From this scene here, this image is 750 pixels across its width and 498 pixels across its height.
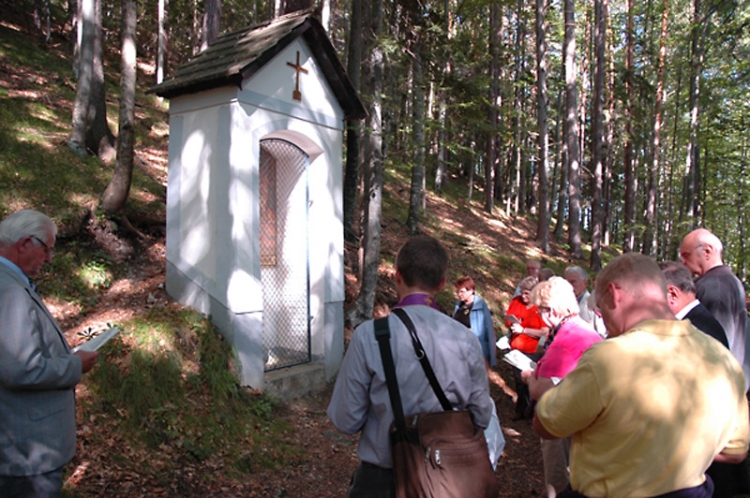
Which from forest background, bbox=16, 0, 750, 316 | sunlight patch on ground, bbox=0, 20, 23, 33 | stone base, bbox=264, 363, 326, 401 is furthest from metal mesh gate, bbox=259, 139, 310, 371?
sunlight patch on ground, bbox=0, 20, 23, 33

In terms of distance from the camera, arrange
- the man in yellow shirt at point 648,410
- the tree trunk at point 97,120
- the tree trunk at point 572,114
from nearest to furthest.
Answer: the man in yellow shirt at point 648,410 → the tree trunk at point 97,120 → the tree trunk at point 572,114

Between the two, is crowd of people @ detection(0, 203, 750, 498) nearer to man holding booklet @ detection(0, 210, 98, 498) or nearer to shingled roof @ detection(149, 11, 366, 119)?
man holding booklet @ detection(0, 210, 98, 498)

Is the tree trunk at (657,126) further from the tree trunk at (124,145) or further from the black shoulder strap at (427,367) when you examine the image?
the black shoulder strap at (427,367)

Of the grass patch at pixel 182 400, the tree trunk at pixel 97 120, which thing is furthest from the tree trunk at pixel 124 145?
the tree trunk at pixel 97 120

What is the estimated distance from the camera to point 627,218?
66.3 feet

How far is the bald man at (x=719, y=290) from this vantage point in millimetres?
3934

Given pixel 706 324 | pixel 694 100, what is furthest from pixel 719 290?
pixel 694 100

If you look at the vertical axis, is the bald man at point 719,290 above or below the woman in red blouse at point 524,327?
above

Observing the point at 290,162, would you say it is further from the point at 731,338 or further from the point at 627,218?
the point at 627,218

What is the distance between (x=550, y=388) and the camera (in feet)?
8.67

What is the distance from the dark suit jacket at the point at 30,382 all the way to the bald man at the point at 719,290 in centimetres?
416

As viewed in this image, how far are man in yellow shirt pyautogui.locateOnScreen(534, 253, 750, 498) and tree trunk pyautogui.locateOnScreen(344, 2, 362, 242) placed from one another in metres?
9.69

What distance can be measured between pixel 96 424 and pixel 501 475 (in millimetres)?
4029

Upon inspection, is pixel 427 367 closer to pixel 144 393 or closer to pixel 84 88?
pixel 144 393
